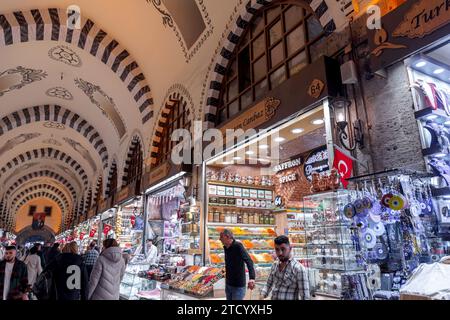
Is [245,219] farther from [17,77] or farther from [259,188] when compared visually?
[17,77]

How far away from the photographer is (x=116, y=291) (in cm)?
348

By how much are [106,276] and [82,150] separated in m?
14.7

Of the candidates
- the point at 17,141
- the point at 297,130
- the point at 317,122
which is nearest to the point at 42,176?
the point at 17,141

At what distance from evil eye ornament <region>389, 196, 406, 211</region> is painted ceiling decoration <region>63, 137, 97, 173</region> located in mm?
16113

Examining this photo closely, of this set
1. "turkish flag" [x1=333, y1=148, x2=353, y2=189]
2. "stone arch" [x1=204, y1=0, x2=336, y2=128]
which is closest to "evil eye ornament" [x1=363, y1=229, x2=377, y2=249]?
"turkish flag" [x1=333, y1=148, x2=353, y2=189]

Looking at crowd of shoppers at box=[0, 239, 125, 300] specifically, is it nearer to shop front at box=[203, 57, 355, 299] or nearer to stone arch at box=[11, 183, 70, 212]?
shop front at box=[203, 57, 355, 299]

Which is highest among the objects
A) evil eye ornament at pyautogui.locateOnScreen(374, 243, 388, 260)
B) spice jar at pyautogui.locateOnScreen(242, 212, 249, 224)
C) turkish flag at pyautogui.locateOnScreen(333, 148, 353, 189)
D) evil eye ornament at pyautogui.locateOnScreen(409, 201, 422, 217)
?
turkish flag at pyautogui.locateOnScreen(333, 148, 353, 189)

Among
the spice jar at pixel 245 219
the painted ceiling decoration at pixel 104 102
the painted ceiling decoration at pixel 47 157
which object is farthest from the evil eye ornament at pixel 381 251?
the painted ceiling decoration at pixel 47 157

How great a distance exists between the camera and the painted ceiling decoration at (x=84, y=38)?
24.1 ft

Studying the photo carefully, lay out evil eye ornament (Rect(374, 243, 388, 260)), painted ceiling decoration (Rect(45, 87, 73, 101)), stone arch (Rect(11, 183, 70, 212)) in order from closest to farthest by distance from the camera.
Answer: evil eye ornament (Rect(374, 243, 388, 260)), painted ceiling decoration (Rect(45, 87, 73, 101)), stone arch (Rect(11, 183, 70, 212))

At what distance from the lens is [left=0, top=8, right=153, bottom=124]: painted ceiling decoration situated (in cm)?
735

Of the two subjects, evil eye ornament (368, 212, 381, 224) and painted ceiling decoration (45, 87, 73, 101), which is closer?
evil eye ornament (368, 212, 381, 224)
